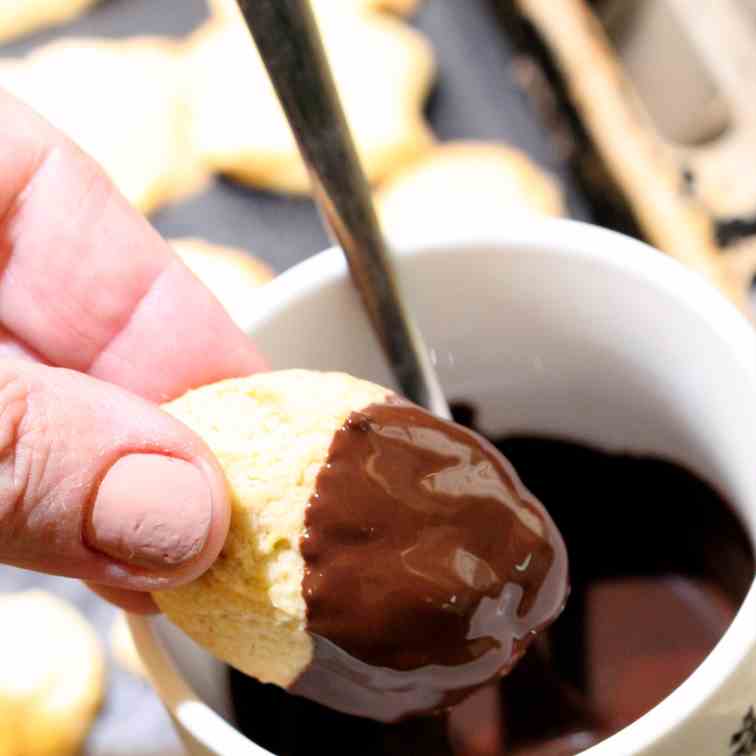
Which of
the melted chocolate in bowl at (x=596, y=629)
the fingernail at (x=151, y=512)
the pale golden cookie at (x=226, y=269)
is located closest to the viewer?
the fingernail at (x=151, y=512)

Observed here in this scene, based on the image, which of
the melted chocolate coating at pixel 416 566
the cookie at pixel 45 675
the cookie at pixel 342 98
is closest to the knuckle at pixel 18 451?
the melted chocolate coating at pixel 416 566

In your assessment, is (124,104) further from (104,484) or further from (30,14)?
(104,484)

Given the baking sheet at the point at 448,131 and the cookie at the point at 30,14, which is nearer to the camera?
the baking sheet at the point at 448,131

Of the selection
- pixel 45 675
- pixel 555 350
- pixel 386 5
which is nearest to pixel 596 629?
pixel 555 350

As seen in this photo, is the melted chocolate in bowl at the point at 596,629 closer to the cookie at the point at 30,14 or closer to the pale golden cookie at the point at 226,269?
Result: the pale golden cookie at the point at 226,269

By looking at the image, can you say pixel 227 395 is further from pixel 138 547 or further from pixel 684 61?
pixel 684 61

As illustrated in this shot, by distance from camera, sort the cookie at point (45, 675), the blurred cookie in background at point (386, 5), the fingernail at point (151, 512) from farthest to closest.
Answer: the blurred cookie in background at point (386, 5)
the cookie at point (45, 675)
the fingernail at point (151, 512)

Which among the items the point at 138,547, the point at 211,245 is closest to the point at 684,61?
the point at 211,245

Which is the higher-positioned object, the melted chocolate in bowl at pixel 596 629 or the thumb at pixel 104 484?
the thumb at pixel 104 484
